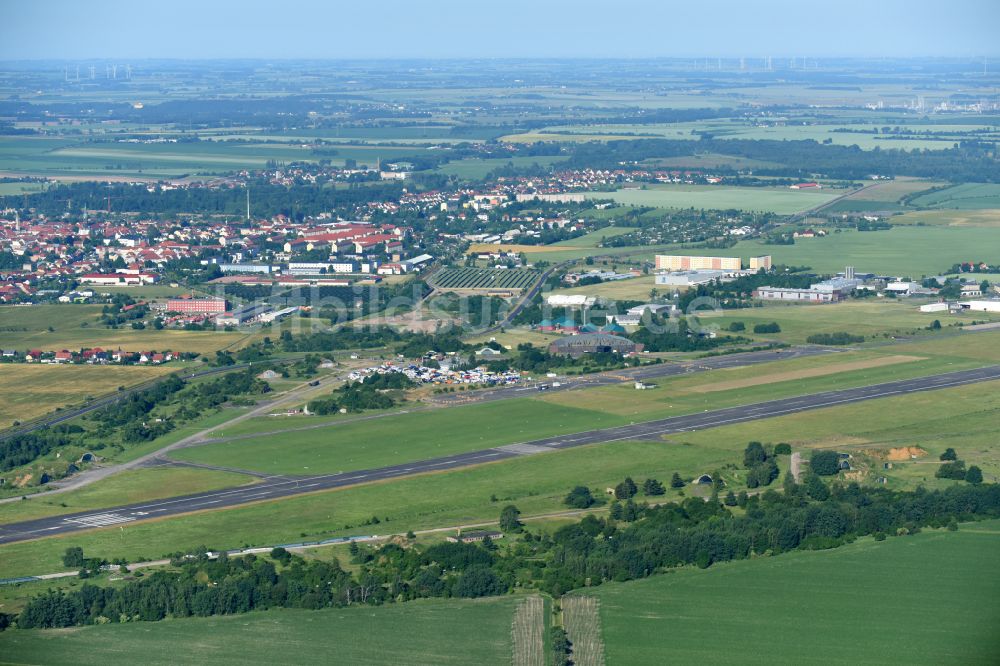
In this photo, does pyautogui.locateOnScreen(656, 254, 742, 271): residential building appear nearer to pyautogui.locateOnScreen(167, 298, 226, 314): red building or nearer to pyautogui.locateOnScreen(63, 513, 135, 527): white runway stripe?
pyautogui.locateOnScreen(167, 298, 226, 314): red building

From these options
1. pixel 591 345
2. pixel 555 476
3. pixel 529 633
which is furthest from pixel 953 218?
pixel 529 633

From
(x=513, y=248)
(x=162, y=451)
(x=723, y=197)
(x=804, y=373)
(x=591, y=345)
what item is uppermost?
(x=804, y=373)

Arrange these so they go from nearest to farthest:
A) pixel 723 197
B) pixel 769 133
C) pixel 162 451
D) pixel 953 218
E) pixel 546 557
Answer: pixel 546 557
pixel 162 451
pixel 953 218
pixel 723 197
pixel 769 133

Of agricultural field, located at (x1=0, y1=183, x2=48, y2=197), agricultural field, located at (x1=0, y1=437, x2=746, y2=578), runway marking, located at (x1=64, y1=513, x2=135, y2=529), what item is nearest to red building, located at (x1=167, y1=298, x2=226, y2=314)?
agricultural field, located at (x1=0, y1=437, x2=746, y2=578)

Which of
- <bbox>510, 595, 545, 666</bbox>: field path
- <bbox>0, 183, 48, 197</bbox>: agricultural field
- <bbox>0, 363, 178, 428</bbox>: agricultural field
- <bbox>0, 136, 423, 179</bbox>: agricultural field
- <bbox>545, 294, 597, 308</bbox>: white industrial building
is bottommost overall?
<bbox>0, 183, 48, 197</bbox>: agricultural field

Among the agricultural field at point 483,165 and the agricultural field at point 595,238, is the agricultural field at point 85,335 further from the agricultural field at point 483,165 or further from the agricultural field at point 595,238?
the agricultural field at point 483,165

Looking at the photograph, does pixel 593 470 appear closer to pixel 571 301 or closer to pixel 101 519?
pixel 101 519

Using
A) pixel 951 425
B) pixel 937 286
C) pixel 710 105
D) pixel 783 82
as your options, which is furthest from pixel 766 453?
pixel 783 82
